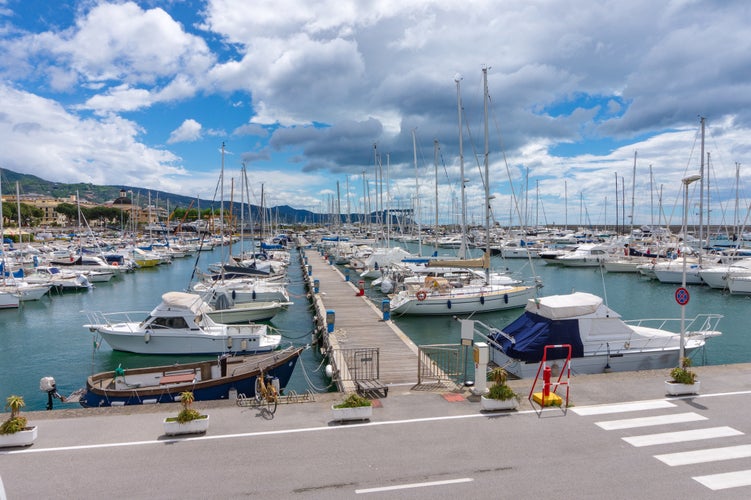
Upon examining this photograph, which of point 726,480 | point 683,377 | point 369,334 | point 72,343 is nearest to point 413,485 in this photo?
point 726,480

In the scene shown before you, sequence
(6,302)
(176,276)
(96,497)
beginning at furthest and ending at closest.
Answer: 1. (176,276)
2. (6,302)
3. (96,497)

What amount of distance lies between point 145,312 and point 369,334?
1249 cm

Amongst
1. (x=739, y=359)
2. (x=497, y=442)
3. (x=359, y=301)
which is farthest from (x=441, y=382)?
(x=359, y=301)

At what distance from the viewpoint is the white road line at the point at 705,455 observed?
30.6 feet

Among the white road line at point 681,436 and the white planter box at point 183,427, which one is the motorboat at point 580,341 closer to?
the white road line at point 681,436

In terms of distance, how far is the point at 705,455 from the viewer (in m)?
9.52

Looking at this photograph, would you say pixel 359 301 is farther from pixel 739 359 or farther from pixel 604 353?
pixel 739 359

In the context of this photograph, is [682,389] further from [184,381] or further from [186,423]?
[184,381]

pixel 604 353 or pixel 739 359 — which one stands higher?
pixel 604 353

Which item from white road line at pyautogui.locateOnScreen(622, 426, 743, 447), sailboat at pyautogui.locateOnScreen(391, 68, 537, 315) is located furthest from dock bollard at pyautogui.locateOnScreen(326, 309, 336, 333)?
white road line at pyautogui.locateOnScreen(622, 426, 743, 447)

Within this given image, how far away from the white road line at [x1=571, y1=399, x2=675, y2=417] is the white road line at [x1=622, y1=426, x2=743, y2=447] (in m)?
1.42

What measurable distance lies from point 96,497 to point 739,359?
27.7 meters

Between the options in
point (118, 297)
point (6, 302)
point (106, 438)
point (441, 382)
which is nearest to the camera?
point (106, 438)

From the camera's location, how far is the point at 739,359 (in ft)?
78.0
